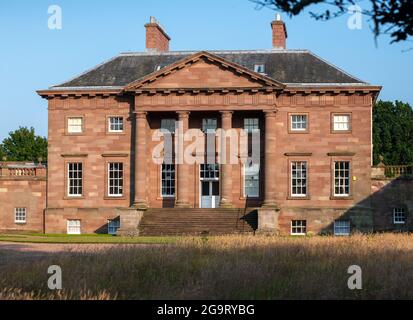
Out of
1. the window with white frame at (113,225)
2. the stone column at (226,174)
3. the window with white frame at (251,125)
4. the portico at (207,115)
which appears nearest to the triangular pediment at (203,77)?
the portico at (207,115)

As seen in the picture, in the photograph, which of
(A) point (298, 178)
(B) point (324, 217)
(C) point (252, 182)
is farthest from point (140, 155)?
(B) point (324, 217)

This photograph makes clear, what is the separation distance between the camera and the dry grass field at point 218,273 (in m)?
18.0

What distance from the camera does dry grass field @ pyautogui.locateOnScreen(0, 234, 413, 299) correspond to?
18.0m

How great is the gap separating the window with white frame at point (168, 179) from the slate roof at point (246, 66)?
590 cm

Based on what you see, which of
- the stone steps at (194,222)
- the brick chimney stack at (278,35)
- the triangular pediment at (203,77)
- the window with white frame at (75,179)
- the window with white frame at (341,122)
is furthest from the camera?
the brick chimney stack at (278,35)

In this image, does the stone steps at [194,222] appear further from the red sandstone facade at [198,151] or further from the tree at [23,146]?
the tree at [23,146]

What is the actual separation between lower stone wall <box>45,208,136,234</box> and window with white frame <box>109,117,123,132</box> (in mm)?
5021

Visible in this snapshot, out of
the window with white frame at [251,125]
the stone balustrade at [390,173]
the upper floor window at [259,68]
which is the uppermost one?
the upper floor window at [259,68]

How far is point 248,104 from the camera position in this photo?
49438mm

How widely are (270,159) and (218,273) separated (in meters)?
29.7

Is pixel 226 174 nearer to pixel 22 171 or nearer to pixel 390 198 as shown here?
pixel 390 198

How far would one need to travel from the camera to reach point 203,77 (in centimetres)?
4966

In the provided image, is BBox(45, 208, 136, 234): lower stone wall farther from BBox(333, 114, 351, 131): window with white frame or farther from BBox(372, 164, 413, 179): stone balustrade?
BBox(372, 164, 413, 179): stone balustrade
